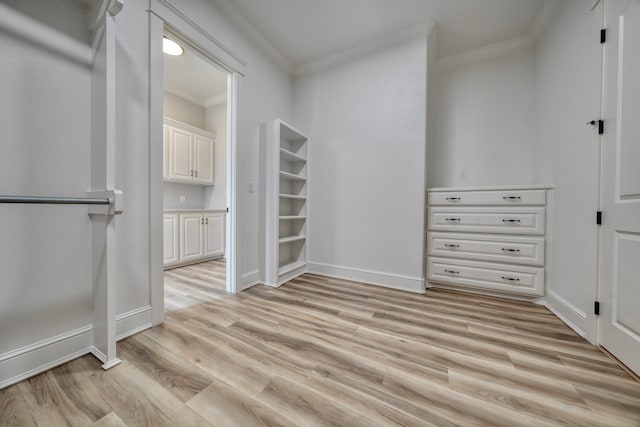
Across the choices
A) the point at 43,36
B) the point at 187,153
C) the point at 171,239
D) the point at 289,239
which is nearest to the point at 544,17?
the point at 289,239

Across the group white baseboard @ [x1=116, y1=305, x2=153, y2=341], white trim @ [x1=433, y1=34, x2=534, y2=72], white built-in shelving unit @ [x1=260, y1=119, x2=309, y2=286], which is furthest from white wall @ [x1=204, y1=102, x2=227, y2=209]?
white trim @ [x1=433, y1=34, x2=534, y2=72]

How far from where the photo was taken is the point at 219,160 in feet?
12.9

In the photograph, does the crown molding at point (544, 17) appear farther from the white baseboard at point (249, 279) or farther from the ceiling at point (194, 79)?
the white baseboard at point (249, 279)

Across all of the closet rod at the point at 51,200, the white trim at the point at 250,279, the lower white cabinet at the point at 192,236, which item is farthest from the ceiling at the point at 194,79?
the white trim at the point at 250,279

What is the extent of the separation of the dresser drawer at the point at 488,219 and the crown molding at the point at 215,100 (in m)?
3.79

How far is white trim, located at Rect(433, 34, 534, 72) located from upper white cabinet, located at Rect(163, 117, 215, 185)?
3615 mm

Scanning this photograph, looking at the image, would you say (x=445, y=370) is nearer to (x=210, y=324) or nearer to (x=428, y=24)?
(x=210, y=324)

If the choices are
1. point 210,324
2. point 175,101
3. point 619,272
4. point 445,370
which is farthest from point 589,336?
point 175,101

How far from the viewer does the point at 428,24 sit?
218 centimetres

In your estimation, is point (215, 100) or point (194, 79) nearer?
point (194, 79)

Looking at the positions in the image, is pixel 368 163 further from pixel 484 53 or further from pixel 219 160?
pixel 219 160

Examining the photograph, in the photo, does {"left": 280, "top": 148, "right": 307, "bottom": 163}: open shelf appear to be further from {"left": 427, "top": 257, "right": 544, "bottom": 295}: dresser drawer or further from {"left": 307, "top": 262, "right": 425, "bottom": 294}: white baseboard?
{"left": 427, "top": 257, "right": 544, "bottom": 295}: dresser drawer

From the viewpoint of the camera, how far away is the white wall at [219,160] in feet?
12.7

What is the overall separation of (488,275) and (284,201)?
235cm
